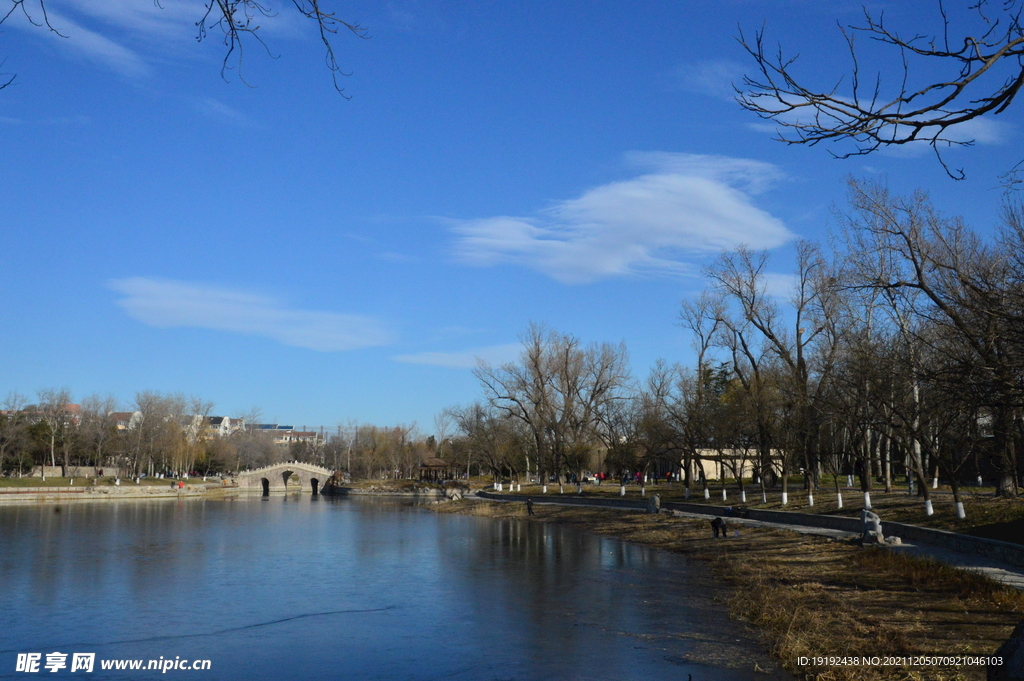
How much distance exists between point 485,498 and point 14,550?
122 ft

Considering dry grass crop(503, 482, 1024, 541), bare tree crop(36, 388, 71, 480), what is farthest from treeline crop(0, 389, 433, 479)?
dry grass crop(503, 482, 1024, 541)

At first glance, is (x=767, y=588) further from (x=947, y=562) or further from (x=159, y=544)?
(x=159, y=544)

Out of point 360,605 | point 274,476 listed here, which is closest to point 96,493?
point 274,476

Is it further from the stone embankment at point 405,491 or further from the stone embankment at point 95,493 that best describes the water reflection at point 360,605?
the stone embankment at point 405,491

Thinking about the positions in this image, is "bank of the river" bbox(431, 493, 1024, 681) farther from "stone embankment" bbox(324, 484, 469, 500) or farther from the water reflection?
"stone embankment" bbox(324, 484, 469, 500)

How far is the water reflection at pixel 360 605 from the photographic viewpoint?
46.5 ft

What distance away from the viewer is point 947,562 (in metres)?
17.8

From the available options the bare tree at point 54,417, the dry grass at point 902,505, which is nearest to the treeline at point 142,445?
the bare tree at point 54,417

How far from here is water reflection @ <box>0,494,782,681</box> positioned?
14188mm

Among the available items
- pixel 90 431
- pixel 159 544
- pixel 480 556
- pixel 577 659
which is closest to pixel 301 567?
pixel 480 556

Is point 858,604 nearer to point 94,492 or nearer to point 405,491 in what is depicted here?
point 94,492

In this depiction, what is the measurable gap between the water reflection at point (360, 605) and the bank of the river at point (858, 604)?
1312mm

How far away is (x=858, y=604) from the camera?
16266 millimetres

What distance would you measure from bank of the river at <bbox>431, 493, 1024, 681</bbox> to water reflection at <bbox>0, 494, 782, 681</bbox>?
51.7 inches
